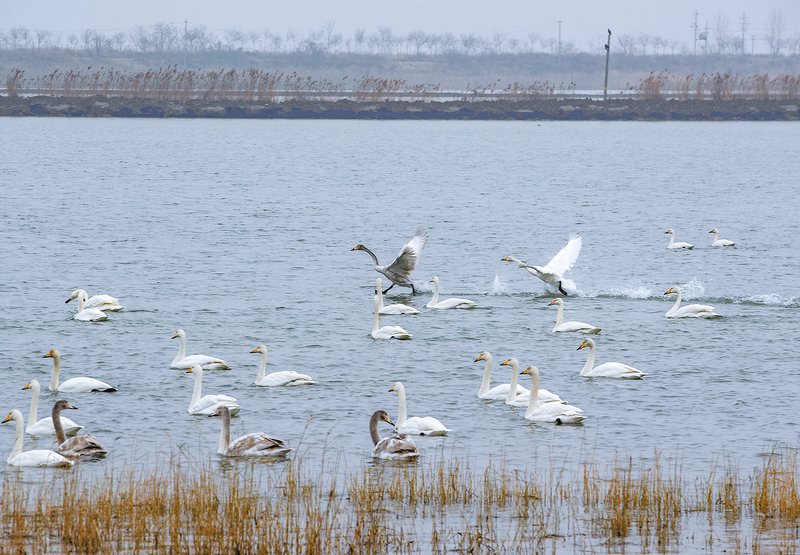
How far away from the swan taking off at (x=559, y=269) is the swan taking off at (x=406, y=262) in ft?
7.01

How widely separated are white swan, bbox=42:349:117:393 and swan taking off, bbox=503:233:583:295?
442 inches

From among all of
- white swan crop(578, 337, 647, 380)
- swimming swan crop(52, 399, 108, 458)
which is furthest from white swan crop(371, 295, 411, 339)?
swimming swan crop(52, 399, 108, 458)

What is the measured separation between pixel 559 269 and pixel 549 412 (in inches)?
424

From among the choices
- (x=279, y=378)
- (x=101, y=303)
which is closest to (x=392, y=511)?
(x=279, y=378)

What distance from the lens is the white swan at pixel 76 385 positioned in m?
14.0

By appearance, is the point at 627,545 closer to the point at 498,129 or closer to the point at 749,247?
the point at 749,247

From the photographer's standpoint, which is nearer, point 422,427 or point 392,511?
point 392,511

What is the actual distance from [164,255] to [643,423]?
1935 centimetres

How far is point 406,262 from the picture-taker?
23.2m

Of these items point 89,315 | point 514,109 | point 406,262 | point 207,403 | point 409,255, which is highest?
point 514,109

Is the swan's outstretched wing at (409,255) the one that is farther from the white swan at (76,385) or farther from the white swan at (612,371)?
the white swan at (76,385)

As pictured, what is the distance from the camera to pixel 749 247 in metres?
31.7

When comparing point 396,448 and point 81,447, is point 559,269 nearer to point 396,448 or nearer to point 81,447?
point 396,448

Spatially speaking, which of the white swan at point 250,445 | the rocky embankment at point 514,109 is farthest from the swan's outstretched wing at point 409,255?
the rocky embankment at point 514,109
